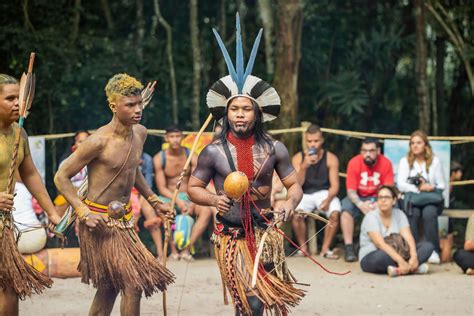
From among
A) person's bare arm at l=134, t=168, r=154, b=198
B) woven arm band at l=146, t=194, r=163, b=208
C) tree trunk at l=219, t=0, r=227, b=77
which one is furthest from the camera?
tree trunk at l=219, t=0, r=227, b=77

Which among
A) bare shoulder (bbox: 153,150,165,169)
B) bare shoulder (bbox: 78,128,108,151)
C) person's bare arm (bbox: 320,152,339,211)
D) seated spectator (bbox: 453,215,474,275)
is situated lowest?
seated spectator (bbox: 453,215,474,275)

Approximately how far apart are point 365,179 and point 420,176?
0.60 metres

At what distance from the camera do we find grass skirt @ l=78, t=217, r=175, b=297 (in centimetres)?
658

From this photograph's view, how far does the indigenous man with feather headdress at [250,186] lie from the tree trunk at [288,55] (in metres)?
5.79

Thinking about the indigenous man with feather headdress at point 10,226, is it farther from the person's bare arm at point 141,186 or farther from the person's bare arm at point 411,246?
the person's bare arm at point 411,246

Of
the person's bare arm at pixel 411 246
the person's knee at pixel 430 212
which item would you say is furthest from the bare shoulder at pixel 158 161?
the person's knee at pixel 430 212

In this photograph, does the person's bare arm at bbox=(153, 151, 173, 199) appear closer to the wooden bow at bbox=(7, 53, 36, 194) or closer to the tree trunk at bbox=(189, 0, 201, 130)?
the tree trunk at bbox=(189, 0, 201, 130)

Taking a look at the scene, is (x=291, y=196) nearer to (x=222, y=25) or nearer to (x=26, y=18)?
(x=26, y=18)

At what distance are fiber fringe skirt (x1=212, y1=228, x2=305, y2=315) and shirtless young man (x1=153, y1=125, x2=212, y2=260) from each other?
175 inches

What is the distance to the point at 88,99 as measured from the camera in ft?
44.2

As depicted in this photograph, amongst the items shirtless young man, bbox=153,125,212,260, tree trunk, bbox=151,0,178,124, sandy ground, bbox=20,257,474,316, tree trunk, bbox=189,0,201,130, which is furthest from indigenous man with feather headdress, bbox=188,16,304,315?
tree trunk, bbox=151,0,178,124

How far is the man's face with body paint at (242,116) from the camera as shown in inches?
251

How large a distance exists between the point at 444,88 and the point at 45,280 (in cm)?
938

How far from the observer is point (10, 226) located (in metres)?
6.46
